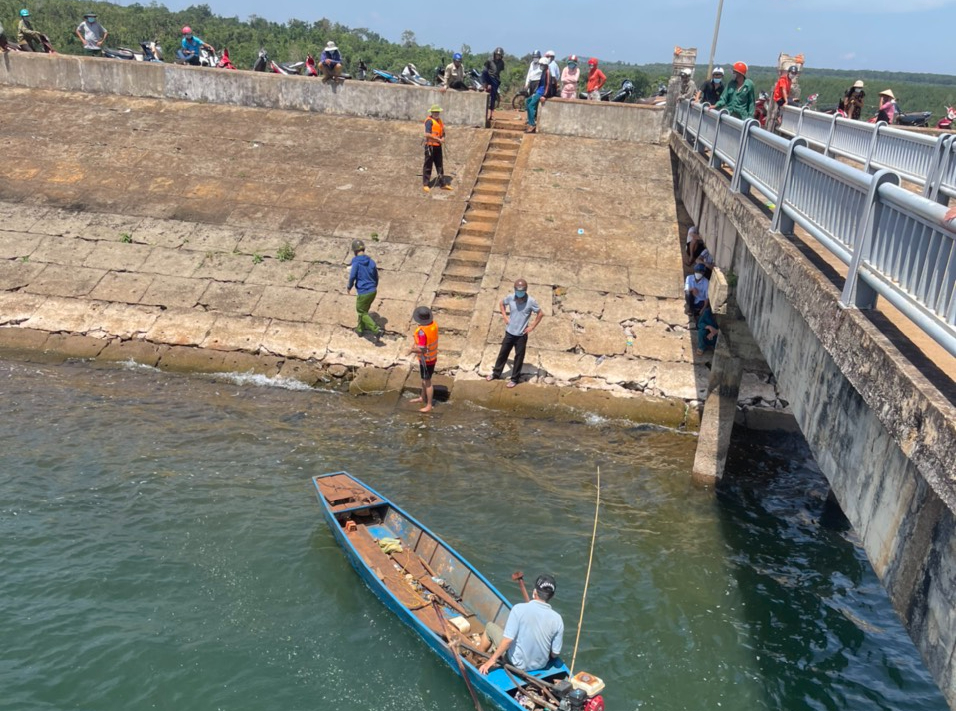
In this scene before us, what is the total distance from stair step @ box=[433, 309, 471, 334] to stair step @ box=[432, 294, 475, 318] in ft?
0.18

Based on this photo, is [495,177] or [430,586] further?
[495,177]

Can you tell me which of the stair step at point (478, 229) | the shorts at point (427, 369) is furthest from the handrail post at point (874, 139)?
the stair step at point (478, 229)

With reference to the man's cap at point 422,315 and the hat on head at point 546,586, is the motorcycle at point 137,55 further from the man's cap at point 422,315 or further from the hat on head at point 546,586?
the hat on head at point 546,586

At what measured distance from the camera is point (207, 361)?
15406mm

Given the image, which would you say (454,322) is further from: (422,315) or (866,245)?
(866,245)

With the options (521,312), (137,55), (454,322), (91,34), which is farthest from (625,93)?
(91,34)

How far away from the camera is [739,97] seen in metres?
15.0

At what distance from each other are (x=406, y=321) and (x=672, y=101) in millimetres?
11063

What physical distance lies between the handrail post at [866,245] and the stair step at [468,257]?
12.1 metres

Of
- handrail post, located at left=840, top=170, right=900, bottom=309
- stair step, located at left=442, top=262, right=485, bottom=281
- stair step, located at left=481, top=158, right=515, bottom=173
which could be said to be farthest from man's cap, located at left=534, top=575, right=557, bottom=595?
stair step, located at left=481, top=158, right=515, bottom=173

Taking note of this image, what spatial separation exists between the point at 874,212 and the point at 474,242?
43.7 ft

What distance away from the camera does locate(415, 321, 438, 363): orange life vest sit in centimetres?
1376

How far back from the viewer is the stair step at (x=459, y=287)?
1695cm

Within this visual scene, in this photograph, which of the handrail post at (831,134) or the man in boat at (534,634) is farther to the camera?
the handrail post at (831,134)
